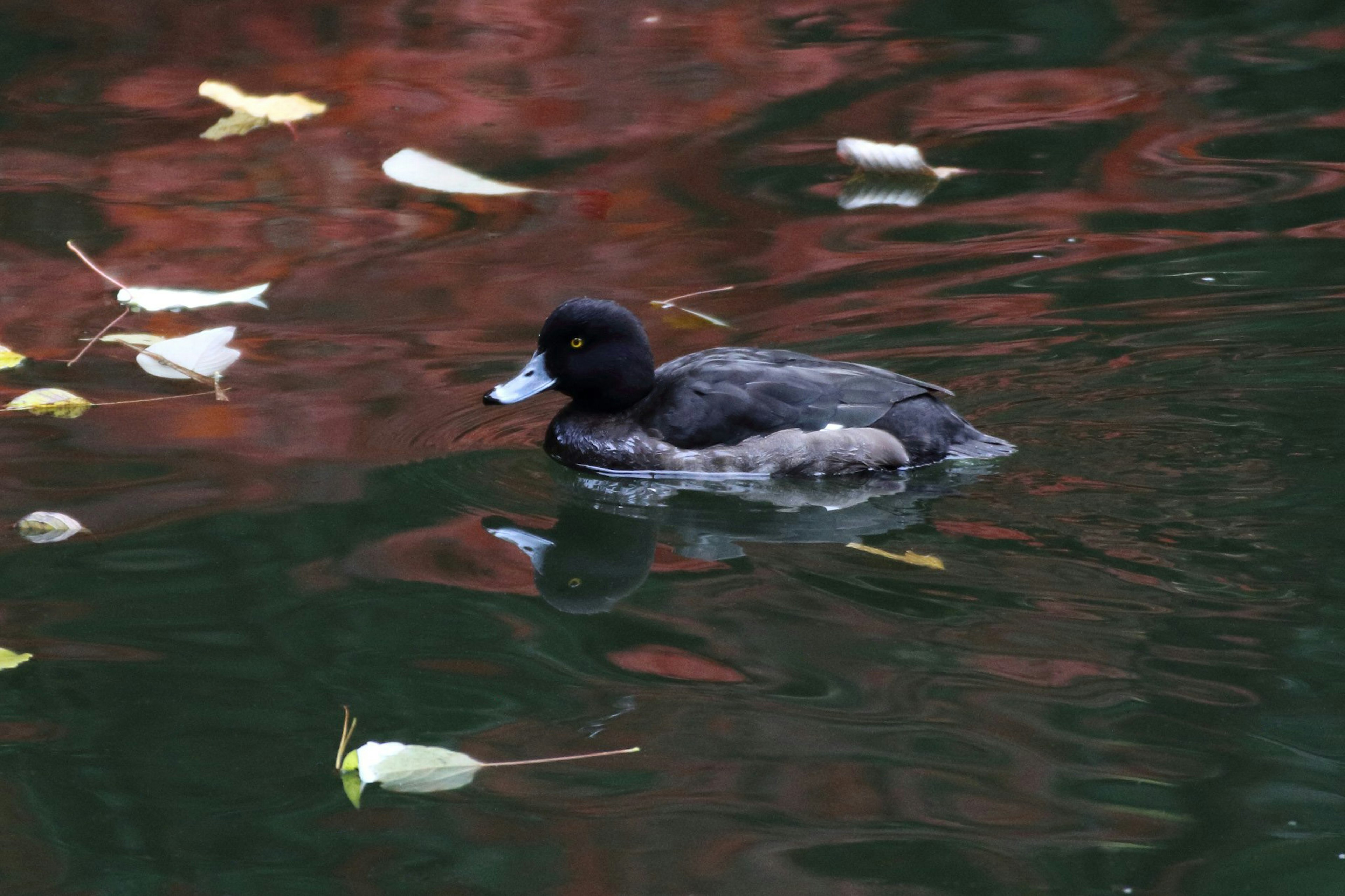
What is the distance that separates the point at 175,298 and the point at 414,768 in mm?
4101

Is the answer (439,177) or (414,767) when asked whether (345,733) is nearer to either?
(414,767)

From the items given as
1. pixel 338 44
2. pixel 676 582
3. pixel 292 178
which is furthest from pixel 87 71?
pixel 676 582

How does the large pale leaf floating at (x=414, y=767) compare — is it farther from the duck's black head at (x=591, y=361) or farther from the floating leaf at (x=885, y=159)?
the floating leaf at (x=885, y=159)

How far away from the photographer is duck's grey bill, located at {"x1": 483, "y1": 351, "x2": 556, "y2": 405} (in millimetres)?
6312

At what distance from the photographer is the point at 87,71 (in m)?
10.9

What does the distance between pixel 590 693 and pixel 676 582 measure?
0.84 metres

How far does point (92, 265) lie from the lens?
8.03 meters

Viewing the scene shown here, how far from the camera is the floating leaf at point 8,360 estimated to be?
687cm

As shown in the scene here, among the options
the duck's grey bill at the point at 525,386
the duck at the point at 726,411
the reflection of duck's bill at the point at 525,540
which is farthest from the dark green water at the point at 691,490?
the duck's grey bill at the point at 525,386

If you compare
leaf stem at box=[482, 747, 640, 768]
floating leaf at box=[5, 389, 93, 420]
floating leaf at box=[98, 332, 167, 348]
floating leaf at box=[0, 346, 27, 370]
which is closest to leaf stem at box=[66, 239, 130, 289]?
floating leaf at box=[98, 332, 167, 348]

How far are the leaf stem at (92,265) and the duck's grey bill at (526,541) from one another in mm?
2981

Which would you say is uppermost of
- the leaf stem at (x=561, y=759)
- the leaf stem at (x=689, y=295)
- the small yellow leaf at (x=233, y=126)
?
the small yellow leaf at (x=233, y=126)

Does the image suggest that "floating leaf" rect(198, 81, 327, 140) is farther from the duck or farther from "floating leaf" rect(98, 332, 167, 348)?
the duck

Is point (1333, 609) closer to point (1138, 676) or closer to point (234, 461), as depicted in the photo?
point (1138, 676)
